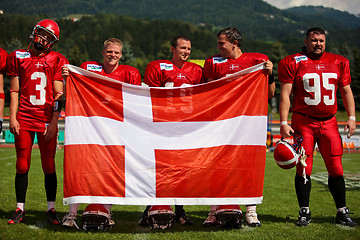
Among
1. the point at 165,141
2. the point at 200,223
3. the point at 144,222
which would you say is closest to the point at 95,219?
the point at 144,222

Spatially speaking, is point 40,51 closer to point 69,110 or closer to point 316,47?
point 69,110

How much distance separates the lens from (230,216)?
422 cm

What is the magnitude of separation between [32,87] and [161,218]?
7.05 feet

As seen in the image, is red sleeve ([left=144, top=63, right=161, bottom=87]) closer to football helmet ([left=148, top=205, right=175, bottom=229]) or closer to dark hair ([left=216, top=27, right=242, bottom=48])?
dark hair ([left=216, top=27, right=242, bottom=48])

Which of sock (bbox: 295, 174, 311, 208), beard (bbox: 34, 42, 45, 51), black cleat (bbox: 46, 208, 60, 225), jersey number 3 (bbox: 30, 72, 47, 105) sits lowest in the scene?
black cleat (bbox: 46, 208, 60, 225)

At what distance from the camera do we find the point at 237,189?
4.27 meters

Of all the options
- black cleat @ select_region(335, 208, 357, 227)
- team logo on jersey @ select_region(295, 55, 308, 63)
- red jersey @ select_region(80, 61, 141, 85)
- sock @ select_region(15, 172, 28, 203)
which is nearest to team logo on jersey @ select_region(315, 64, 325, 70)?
team logo on jersey @ select_region(295, 55, 308, 63)

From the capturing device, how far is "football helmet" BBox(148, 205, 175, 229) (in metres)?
4.21

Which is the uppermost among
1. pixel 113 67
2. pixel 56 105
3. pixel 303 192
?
pixel 113 67

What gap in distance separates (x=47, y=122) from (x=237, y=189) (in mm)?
2359

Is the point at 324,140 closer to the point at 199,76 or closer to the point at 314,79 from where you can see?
the point at 314,79

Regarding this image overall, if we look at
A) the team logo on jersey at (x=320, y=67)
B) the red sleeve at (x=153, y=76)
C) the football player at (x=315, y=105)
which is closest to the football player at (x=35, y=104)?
the red sleeve at (x=153, y=76)

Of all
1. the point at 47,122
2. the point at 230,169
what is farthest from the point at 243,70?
the point at 47,122

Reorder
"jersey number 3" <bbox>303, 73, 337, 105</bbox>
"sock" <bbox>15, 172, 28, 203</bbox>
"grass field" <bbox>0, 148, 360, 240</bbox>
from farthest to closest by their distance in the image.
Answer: "jersey number 3" <bbox>303, 73, 337, 105</bbox>
"sock" <bbox>15, 172, 28, 203</bbox>
"grass field" <bbox>0, 148, 360, 240</bbox>
